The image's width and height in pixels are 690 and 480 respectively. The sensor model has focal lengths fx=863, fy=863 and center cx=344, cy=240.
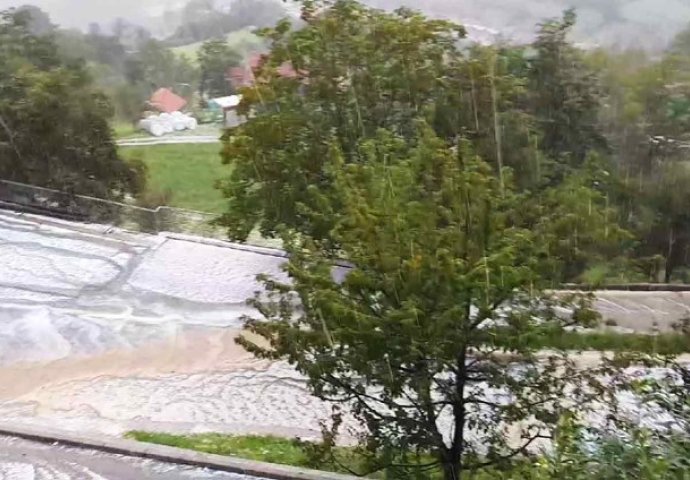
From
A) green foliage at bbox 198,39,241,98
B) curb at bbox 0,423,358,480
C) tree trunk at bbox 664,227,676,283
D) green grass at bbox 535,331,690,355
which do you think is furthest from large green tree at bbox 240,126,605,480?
green foliage at bbox 198,39,241,98

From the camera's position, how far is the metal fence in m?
11.1

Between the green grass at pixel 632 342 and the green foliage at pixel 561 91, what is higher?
the green foliage at pixel 561 91

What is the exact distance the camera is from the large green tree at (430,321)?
15.4ft

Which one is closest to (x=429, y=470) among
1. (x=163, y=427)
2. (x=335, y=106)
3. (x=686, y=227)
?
(x=163, y=427)

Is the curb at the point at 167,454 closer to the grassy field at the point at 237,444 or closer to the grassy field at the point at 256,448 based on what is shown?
the grassy field at the point at 256,448

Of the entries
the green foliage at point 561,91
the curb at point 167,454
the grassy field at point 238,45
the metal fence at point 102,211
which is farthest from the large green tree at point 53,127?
the curb at point 167,454

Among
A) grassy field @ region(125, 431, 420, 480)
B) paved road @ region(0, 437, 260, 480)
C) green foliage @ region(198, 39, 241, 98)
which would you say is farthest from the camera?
green foliage @ region(198, 39, 241, 98)

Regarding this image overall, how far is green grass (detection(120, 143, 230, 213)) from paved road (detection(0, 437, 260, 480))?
6.94m

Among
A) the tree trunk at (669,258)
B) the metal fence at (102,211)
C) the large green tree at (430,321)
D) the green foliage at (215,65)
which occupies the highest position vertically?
the green foliage at (215,65)

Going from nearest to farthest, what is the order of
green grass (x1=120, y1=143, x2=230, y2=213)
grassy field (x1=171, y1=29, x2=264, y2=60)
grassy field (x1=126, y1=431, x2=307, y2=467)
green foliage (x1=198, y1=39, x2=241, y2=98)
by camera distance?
grassy field (x1=126, y1=431, x2=307, y2=467)
grassy field (x1=171, y1=29, x2=264, y2=60)
green grass (x1=120, y1=143, x2=230, y2=213)
green foliage (x1=198, y1=39, x2=241, y2=98)

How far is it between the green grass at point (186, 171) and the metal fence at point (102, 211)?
2.67 feet

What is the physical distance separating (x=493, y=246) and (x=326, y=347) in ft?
3.68

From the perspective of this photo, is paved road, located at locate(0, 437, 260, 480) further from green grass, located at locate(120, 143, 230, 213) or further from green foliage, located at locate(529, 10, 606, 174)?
green grass, located at locate(120, 143, 230, 213)

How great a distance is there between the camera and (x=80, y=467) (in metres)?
5.01
